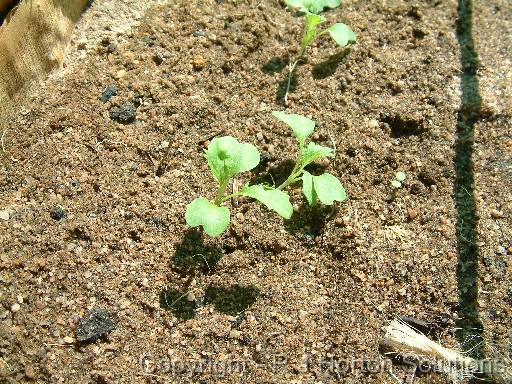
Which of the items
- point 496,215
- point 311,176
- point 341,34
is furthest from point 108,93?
point 496,215

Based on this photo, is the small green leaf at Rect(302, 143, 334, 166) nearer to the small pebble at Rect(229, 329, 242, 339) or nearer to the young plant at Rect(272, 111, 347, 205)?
the young plant at Rect(272, 111, 347, 205)

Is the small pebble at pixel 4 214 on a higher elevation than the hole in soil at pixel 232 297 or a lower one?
higher

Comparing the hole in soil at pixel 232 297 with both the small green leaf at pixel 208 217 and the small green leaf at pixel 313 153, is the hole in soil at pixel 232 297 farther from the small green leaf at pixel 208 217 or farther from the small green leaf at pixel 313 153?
the small green leaf at pixel 313 153

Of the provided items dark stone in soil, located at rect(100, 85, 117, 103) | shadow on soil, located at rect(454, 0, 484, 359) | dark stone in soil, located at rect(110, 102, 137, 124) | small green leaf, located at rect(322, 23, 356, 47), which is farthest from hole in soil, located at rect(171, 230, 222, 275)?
small green leaf, located at rect(322, 23, 356, 47)

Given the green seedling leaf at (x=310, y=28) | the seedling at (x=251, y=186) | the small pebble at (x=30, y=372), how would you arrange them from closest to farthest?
1. the small pebble at (x=30, y=372)
2. the seedling at (x=251, y=186)
3. the green seedling leaf at (x=310, y=28)

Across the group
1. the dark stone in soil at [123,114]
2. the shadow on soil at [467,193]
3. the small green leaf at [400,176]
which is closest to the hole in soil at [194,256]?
the dark stone in soil at [123,114]

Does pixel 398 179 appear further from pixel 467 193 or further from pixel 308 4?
pixel 308 4

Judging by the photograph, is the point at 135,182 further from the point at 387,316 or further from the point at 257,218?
the point at 387,316
